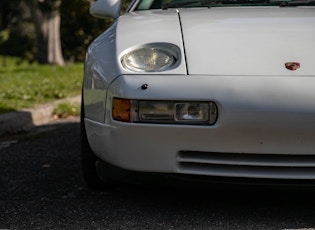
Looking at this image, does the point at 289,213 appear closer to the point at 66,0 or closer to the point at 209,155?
the point at 209,155

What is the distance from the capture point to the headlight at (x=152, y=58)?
303cm

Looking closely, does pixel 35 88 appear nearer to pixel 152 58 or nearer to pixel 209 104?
pixel 152 58

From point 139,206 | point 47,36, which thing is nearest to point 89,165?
point 139,206

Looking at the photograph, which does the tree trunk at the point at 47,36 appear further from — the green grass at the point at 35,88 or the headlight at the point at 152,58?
the headlight at the point at 152,58

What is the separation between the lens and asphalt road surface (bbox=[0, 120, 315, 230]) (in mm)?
2928

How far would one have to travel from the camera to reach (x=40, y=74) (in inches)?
377

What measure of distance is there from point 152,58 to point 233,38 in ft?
1.32

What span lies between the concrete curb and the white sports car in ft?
8.51

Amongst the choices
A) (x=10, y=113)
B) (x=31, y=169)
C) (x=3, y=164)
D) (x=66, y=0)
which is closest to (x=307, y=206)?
(x=31, y=169)

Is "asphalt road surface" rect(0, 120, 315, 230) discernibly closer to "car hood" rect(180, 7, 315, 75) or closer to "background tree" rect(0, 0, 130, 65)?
"car hood" rect(180, 7, 315, 75)

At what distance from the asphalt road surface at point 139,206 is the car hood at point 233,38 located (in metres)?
0.55

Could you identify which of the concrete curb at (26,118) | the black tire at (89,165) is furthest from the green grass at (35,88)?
the black tire at (89,165)

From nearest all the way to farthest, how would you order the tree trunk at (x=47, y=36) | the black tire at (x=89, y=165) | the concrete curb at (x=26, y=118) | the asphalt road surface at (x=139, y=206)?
the asphalt road surface at (x=139, y=206), the black tire at (x=89, y=165), the concrete curb at (x=26, y=118), the tree trunk at (x=47, y=36)

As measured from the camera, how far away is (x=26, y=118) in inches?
237
